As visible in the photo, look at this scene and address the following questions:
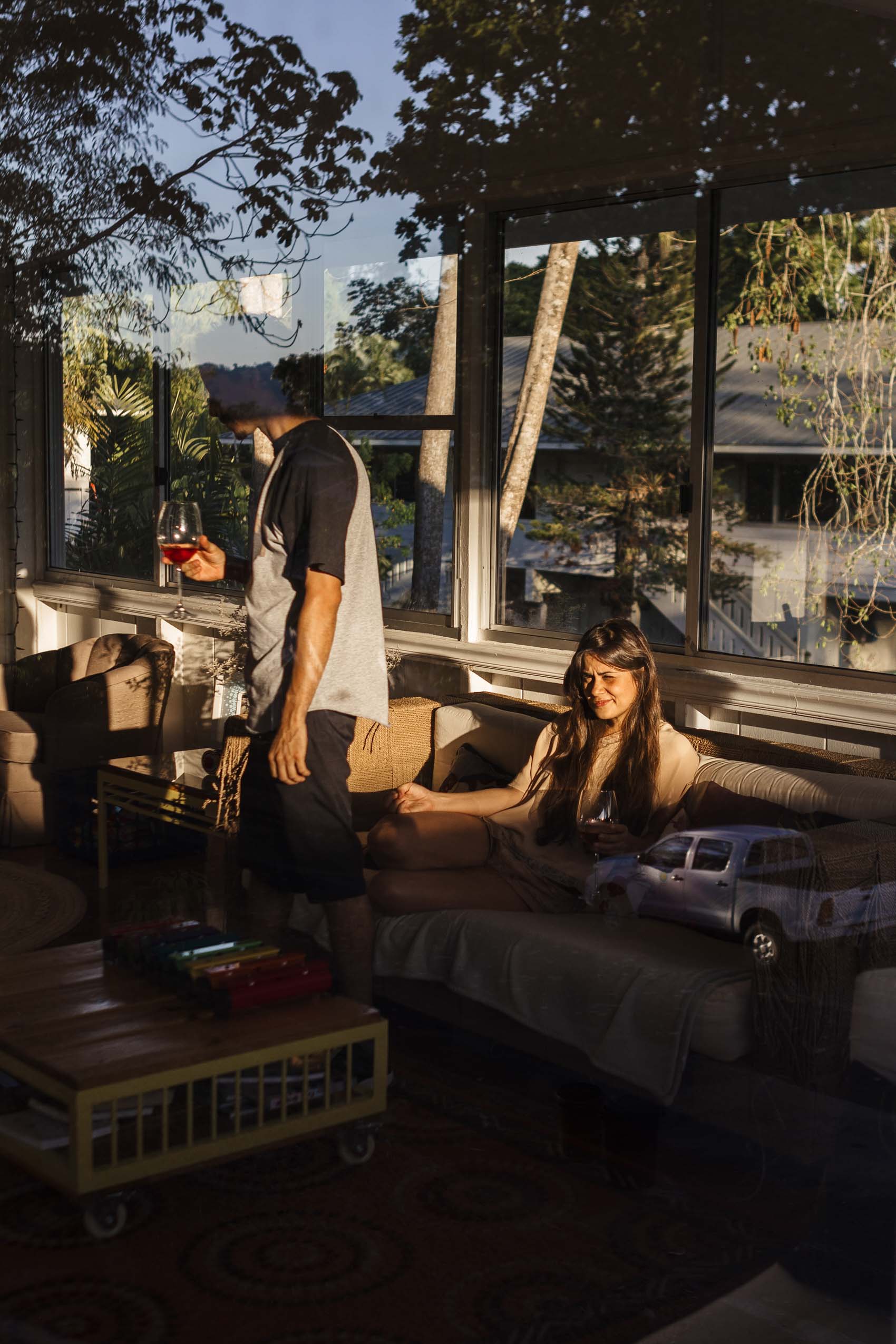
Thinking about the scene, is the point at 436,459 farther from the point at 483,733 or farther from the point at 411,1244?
the point at 411,1244

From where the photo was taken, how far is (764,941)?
1.91 meters

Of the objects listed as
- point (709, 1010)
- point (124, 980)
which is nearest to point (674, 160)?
point (709, 1010)

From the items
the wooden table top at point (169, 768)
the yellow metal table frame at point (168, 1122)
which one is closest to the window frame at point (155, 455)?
the wooden table top at point (169, 768)

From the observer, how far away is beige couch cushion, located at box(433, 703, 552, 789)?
1.94 meters

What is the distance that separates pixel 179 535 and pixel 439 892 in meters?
0.61

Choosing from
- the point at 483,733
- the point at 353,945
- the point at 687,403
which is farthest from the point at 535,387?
the point at 353,945

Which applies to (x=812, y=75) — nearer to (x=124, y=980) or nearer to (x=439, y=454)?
(x=439, y=454)

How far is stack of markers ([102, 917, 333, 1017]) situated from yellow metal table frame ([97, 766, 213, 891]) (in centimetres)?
9

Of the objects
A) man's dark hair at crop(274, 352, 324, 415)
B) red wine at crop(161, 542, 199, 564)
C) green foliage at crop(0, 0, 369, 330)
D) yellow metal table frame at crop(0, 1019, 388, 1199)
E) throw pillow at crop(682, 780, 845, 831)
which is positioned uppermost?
green foliage at crop(0, 0, 369, 330)

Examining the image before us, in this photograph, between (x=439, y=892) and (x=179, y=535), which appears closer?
(x=179, y=535)

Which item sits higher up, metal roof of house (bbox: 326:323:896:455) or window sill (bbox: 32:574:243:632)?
metal roof of house (bbox: 326:323:896:455)

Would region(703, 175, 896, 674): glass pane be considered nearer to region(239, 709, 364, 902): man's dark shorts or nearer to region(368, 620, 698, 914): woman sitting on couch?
region(368, 620, 698, 914): woman sitting on couch

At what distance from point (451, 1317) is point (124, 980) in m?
0.57

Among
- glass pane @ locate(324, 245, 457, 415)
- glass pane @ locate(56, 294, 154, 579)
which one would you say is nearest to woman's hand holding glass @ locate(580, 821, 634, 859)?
glass pane @ locate(324, 245, 457, 415)
